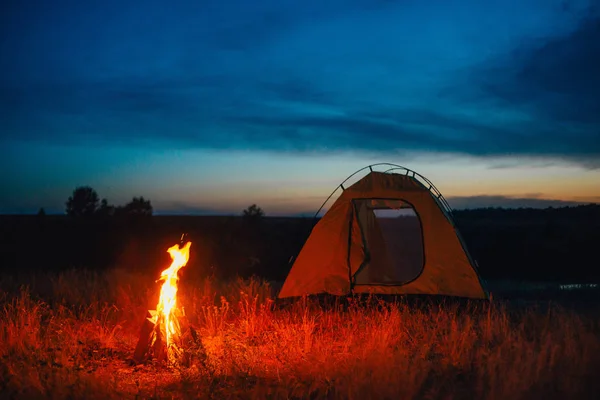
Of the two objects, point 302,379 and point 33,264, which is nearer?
point 302,379

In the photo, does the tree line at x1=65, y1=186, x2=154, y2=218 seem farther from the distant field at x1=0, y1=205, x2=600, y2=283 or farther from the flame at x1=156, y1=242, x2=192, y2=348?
the flame at x1=156, y1=242, x2=192, y2=348

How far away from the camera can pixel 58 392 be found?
5.02 metres

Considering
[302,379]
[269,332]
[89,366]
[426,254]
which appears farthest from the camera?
[426,254]

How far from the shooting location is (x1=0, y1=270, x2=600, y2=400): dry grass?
16.9 ft

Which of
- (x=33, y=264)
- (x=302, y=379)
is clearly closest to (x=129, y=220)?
(x=33, y=264)

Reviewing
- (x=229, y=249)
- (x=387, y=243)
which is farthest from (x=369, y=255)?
(x=229, y=249)

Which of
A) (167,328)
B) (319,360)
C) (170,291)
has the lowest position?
(319,360)

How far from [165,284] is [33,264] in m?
15.7

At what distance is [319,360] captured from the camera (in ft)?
19.7

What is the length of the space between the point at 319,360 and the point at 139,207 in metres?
26.7

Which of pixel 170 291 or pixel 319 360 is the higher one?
pixel 170 291

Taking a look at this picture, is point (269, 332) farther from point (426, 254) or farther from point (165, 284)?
point (426, 254)

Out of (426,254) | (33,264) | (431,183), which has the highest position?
(431,183)

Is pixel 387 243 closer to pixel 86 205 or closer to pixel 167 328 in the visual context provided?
pixel 167 328
